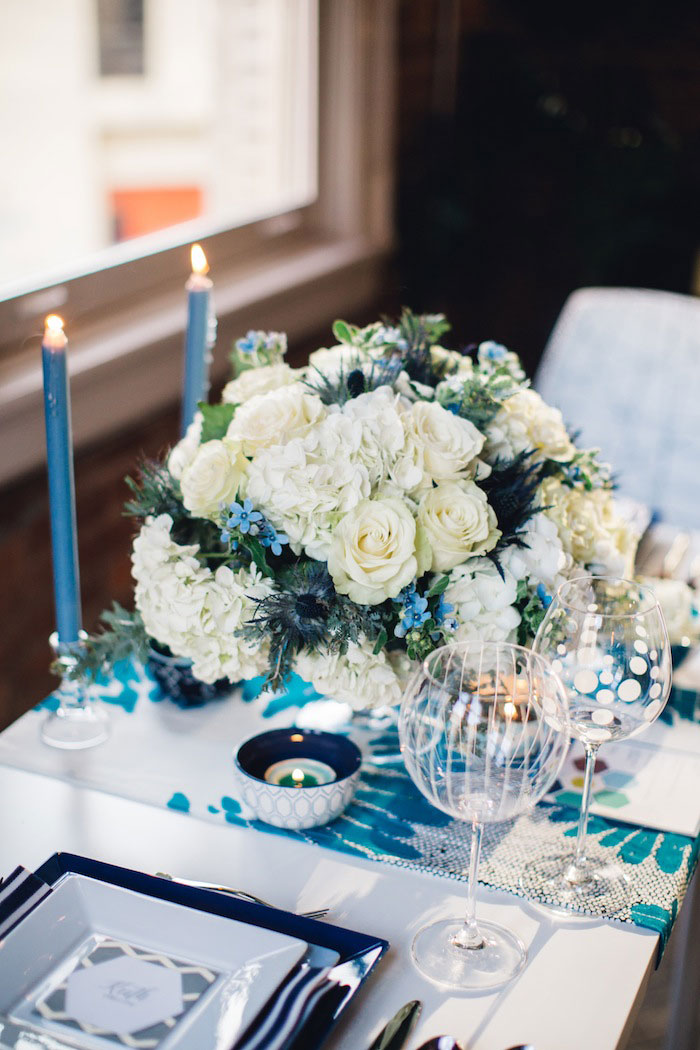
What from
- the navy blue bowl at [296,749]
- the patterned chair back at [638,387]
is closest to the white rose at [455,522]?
the navy blue bowl at [296,749]

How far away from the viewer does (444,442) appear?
1.00 metres

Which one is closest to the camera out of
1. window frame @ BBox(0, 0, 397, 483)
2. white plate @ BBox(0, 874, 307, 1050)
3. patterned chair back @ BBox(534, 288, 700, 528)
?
white plate @ BBox(0, 874, 307, 1050)

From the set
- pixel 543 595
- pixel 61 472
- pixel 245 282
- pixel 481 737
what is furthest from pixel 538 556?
pixel 245 282

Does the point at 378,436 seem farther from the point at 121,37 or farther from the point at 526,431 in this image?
the point at 121,37

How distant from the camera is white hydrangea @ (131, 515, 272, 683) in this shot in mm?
1023

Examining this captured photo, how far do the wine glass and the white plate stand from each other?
141mm

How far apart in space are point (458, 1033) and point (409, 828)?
25 cm

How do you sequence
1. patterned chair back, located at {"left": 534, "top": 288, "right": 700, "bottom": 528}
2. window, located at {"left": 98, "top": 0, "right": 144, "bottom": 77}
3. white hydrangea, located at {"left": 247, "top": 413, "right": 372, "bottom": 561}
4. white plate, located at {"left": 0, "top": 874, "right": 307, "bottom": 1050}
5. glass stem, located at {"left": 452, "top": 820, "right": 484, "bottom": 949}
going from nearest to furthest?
white plate, located at {"left": 0, "top": 874, "right": 307, "bottom": 1050}
glass stem, located at {"left": 452, "top": 820, "right": 484, "bottom": 949}
white hydrangea, located at {"left": 247, "top": 413, "right": 372, "bottom": 561}
patterned chair back, located at {"left": 534, "top": 288, "right": 700, "bottom": 528}
window, located at {"left": 98, "top": 0, "right": 144, "bottom": 77}

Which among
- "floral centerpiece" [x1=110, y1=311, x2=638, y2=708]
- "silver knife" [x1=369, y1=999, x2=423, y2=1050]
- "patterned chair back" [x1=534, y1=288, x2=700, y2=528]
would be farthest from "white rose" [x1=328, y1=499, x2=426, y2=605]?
"patterned chair back" [x1=534, y1=288, x2=700, y2=528]

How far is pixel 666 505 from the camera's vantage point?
78.5 inches

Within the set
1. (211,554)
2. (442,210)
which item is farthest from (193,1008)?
(442,210)

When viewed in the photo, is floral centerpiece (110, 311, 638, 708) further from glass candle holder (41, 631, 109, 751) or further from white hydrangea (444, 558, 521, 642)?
glass candle holder (41, 631, 109, 751)

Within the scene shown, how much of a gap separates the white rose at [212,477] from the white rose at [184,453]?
0.04 meters

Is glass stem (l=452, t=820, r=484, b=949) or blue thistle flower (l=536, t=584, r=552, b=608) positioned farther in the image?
blue thistle flower (l=536, t=584, r=552, b=608)
